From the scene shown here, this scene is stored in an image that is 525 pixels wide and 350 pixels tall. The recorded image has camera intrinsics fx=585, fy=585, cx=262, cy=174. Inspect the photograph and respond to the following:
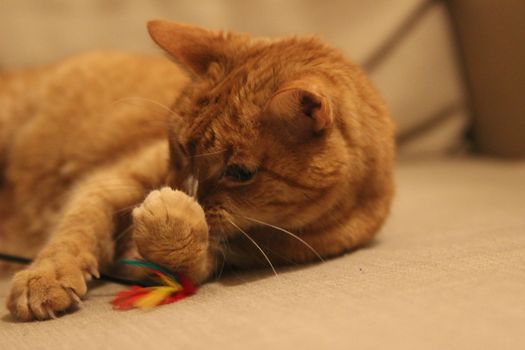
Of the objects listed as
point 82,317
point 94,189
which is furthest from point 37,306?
point 94,189

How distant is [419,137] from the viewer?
2.67m

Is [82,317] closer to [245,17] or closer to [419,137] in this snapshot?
[245,17]

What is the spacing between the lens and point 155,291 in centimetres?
110

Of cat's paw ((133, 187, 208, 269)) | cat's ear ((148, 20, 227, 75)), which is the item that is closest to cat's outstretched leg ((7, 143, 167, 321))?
cat's paw ((133, 187, 208, 269))

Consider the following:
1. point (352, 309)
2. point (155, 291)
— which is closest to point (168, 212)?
point (155, 291)

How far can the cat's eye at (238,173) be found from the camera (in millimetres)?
1135

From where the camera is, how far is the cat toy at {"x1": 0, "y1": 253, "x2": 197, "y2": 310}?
1.07 metres

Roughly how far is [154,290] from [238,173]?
0.27 metres

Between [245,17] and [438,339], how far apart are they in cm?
189

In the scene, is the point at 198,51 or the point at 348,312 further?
the point at 198,51

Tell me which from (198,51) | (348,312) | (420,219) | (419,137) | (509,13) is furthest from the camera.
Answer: (419,137)

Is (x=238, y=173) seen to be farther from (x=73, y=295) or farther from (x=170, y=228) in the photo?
(x=73, y=295)

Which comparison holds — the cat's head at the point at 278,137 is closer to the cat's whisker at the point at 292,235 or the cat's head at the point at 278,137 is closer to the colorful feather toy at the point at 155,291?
the cat's whisker at the point at 292,235

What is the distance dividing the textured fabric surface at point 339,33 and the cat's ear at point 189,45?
0.93 meters
